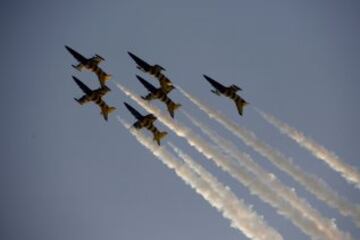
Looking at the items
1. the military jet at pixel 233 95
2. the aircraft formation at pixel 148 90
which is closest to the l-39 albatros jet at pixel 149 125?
the aircraft formation at pixel 148 90

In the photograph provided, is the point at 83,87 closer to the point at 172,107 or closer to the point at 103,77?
the point at 103,77

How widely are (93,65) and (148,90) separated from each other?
8.07 m

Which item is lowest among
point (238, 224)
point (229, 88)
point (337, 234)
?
point (238, 224)

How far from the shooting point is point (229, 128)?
318 feet

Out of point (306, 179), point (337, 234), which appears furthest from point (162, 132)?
point (337, 234)

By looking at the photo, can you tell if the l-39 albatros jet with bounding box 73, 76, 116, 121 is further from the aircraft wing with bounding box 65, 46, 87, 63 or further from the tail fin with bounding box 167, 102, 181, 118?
the tail fin with bounding box 167, 102, 181, 118

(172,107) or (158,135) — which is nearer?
(172,107)

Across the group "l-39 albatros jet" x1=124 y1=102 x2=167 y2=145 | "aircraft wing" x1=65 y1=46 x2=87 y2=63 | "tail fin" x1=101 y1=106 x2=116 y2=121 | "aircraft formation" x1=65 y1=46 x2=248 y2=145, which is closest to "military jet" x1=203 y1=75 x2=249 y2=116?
"aircraft formation" x1=65 y1=46 x2=248 y2=145

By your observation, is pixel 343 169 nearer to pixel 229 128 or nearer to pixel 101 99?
pixel 229 128

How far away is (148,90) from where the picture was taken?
325 feet

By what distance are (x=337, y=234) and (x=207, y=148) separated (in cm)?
2042

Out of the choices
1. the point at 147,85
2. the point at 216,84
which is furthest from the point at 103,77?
the point at 216,84

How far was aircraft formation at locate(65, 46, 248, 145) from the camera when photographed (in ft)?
316

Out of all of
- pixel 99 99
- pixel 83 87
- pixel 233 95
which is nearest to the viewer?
pixel 233 95
